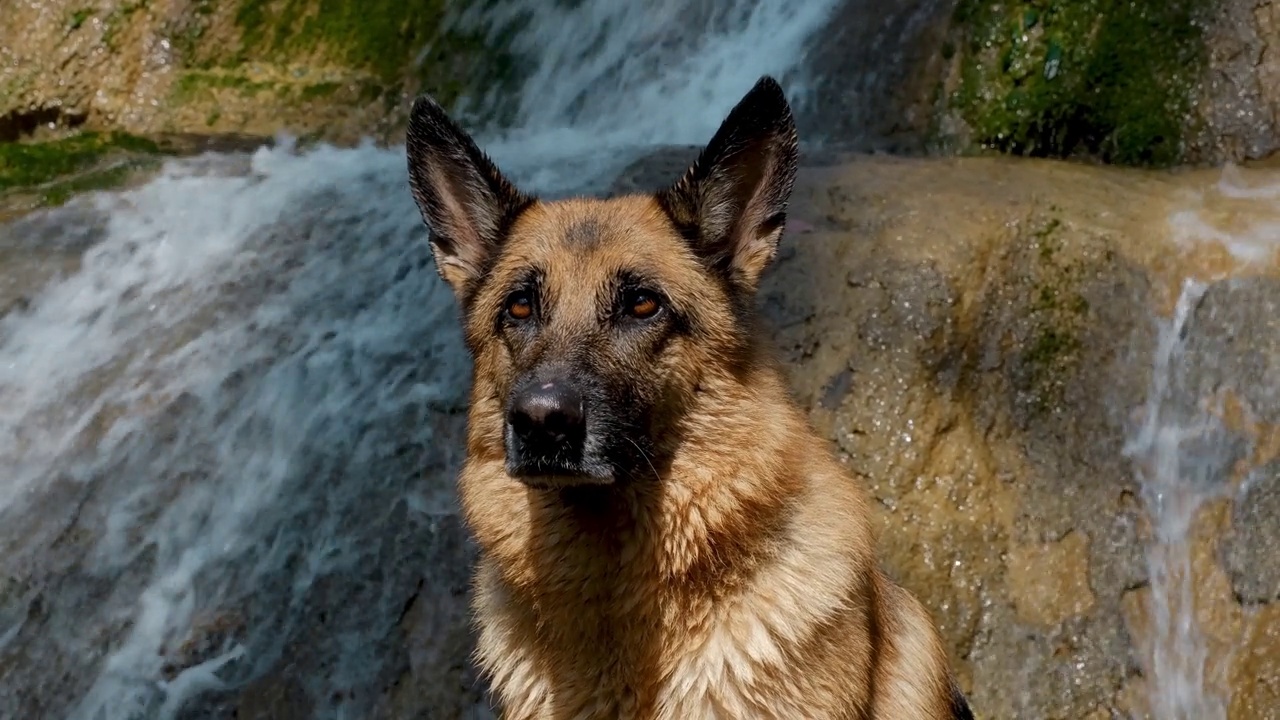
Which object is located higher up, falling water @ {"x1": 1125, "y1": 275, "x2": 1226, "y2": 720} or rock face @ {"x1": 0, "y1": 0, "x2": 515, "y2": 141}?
rock face @ {"x1": 0, "y1": 0, "x2": 515, "y2": 141}

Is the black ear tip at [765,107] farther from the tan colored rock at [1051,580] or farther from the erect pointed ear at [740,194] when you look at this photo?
the tan colored rock at [1051,580]

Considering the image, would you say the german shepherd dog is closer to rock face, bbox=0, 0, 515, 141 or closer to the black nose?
the black nose

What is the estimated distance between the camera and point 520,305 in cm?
400

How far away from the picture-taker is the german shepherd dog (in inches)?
144

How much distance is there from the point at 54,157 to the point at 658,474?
7899 mm

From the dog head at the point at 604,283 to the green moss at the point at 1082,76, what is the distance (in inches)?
196

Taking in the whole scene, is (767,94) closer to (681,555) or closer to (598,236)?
(598,236)

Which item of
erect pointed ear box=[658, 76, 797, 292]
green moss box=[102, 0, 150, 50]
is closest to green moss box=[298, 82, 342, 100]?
green moss box=[102, 0, 150, 50]

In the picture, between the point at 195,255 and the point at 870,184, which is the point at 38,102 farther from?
the point at 870,184

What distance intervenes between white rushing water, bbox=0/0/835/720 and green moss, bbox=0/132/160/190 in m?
0.85

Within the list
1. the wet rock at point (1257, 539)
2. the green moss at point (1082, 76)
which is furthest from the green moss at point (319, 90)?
the wet rock at point (1257, 539)

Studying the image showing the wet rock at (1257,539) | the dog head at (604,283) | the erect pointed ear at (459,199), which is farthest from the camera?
the wet rock at (1257,539)

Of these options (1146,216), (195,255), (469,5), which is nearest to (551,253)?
(1146,216)

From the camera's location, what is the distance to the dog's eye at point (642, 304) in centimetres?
392
